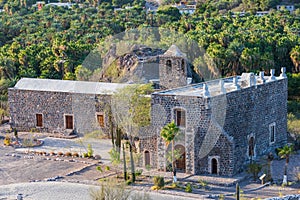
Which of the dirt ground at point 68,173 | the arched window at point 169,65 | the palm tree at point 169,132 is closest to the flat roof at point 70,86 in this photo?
the arched window at point 169,65

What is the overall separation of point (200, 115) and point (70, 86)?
9.06 meters

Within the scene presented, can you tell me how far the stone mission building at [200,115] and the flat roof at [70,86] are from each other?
0.05 meters

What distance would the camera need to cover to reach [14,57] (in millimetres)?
41875

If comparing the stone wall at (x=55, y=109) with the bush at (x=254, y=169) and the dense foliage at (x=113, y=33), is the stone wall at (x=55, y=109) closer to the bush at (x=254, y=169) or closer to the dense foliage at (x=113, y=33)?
the dense foliage at (x=113, y=33)

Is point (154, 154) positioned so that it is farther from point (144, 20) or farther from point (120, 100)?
point (144, 20)

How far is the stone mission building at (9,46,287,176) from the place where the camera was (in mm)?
23406

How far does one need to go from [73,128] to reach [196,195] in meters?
10.3

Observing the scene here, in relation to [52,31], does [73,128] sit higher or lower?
lower

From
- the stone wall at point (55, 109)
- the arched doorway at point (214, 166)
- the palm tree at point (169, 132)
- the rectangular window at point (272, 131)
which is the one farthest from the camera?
the stone wall at point (55, 109)

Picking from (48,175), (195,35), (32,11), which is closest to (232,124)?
(48,175)

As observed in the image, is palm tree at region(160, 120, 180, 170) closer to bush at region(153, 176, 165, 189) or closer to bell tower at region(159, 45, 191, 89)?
bush at region(153, 176, 165, 189)

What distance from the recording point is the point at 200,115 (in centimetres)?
2322

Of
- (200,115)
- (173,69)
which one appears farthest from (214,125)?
(173,69)

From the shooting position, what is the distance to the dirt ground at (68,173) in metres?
22.0
